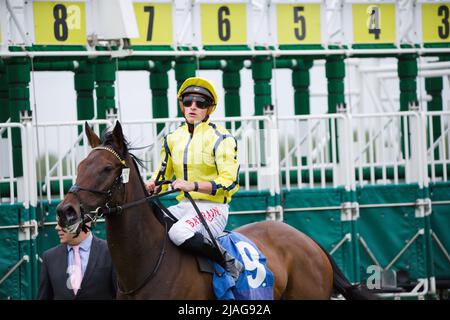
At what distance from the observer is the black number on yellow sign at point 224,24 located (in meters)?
12.3

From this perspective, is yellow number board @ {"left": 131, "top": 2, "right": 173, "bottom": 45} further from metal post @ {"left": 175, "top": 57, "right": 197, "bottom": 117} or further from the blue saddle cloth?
the blue saddle cloth

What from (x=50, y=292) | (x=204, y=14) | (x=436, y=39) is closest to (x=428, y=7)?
(x=436, y=39)

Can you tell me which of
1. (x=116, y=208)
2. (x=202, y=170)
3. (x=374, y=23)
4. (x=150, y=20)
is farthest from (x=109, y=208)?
(x=374, y=23)

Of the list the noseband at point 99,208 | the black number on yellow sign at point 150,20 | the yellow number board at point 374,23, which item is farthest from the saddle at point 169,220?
the yellow number board at point 374,23

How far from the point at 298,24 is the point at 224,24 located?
3.16ft

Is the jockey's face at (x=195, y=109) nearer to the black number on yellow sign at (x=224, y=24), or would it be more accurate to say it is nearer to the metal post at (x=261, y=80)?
the black number on yellow sign at (x=224, y=24)

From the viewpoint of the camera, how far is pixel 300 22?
12.7 metres

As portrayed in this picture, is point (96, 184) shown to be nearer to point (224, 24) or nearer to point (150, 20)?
point (150, 20)

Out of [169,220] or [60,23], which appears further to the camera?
[60,23]

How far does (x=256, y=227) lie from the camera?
8086mm

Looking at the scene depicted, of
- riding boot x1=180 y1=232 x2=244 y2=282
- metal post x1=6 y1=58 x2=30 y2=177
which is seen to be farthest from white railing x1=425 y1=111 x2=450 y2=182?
riding boot x1=180 y1=232 x2=244 y2=282

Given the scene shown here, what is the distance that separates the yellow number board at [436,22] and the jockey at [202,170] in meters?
6.47

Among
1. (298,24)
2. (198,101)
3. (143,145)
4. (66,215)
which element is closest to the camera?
(66,215)
